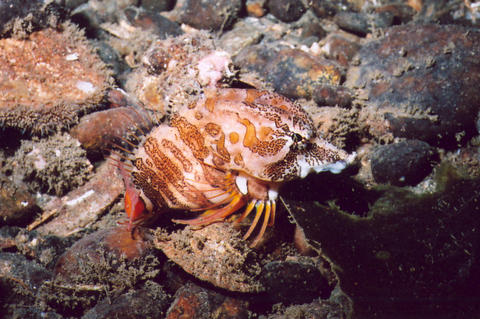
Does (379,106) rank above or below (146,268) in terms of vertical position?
above

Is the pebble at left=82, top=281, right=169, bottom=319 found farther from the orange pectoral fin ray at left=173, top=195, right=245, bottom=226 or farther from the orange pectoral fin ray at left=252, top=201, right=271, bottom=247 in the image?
the orange pectoral fin ray at left=252, top=201, right=271, bottom=247

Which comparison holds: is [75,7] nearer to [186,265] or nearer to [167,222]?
[167,222]

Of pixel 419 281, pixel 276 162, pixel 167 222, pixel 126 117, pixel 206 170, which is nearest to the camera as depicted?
pixel 419 281

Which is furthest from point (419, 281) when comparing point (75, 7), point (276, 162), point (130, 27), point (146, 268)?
point (75, 7)

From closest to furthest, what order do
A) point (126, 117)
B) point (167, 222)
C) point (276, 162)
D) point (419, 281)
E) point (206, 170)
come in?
point (419, 281) → point (276, 162) → point (206, 170) → point (167, 222) → point (126, 117)

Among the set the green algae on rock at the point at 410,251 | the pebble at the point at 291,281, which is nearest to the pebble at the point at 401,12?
the green algae on rock at the point at 410,251

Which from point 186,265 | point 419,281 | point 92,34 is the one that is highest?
point 92,34

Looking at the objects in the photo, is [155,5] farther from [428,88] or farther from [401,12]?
[428,88]

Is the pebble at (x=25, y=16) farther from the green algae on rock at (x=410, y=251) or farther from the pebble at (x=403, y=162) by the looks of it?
the pebble at (x=403, y=162)
